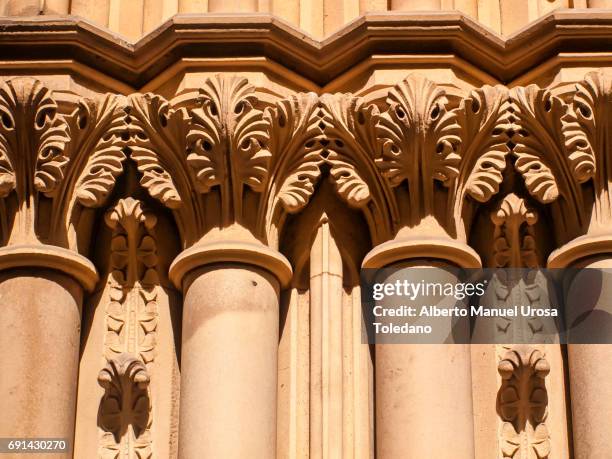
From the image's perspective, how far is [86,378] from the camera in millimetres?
7152

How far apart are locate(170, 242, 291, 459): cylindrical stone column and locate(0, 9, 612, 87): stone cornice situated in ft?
2.72

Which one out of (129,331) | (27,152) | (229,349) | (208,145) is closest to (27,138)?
(27,152)

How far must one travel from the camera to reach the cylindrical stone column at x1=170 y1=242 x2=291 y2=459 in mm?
6797

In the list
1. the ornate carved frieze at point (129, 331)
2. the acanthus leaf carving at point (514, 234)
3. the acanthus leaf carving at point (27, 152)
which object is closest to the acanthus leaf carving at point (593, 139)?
the acanthus leaf carving at point (514, 234)

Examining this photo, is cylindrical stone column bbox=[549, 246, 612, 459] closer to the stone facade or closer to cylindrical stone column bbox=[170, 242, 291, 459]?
the stone facade

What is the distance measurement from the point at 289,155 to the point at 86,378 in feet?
3.74

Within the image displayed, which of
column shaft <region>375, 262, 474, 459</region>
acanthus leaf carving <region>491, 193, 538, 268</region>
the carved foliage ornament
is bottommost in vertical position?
column shaft <region>375, 262, 474, 459</region>

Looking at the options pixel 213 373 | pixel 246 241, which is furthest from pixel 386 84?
pixel 213 373

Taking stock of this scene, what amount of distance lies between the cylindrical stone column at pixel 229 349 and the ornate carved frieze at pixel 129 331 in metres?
0.18

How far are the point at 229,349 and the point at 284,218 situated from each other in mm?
632

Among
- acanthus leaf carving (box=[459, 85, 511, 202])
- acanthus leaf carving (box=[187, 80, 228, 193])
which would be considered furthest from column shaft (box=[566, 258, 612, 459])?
acanthus leaf carving (box=[187, 80, 228, 193])

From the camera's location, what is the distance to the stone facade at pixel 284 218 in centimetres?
693

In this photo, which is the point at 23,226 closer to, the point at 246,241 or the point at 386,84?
the point at 246,241

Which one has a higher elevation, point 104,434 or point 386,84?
point 386,84
